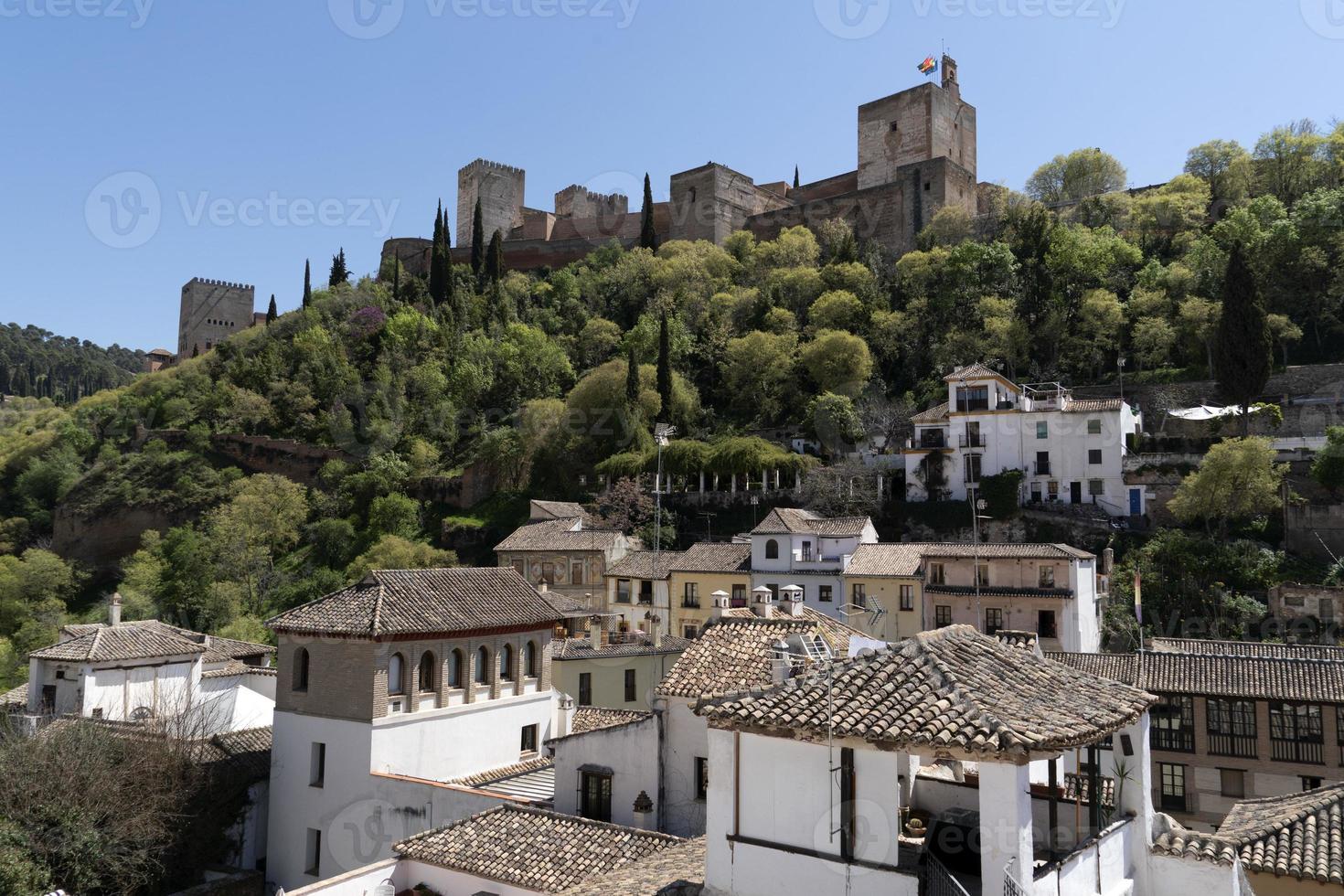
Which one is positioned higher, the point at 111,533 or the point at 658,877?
the point at 111,533

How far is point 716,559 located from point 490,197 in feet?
209

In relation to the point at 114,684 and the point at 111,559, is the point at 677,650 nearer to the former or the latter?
the point at 114,684

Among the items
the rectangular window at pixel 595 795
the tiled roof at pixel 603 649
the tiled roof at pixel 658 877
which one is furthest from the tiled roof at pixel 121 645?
the tiled roof at pixel 658 877

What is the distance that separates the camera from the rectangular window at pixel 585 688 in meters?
26.1

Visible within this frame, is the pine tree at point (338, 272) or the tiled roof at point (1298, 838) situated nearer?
the tiled roof at point (1298, 838)

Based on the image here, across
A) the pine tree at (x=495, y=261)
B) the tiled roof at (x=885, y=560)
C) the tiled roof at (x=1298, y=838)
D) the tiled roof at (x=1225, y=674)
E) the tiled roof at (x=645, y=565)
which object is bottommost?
the tiled roof at (x=1298, y=838)

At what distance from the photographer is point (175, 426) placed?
2842 inches

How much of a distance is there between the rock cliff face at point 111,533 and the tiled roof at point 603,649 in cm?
4666

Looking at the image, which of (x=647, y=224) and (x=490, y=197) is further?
(x=490, y=197)

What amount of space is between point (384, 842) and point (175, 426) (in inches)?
2581

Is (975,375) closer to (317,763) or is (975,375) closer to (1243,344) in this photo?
(1243,344)

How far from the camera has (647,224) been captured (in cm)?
7862

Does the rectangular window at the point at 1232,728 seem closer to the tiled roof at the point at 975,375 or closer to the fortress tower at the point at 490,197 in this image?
the tiled roof at the point at 975,375

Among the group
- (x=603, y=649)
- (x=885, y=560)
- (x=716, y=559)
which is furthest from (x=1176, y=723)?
(x=716, y=559)
